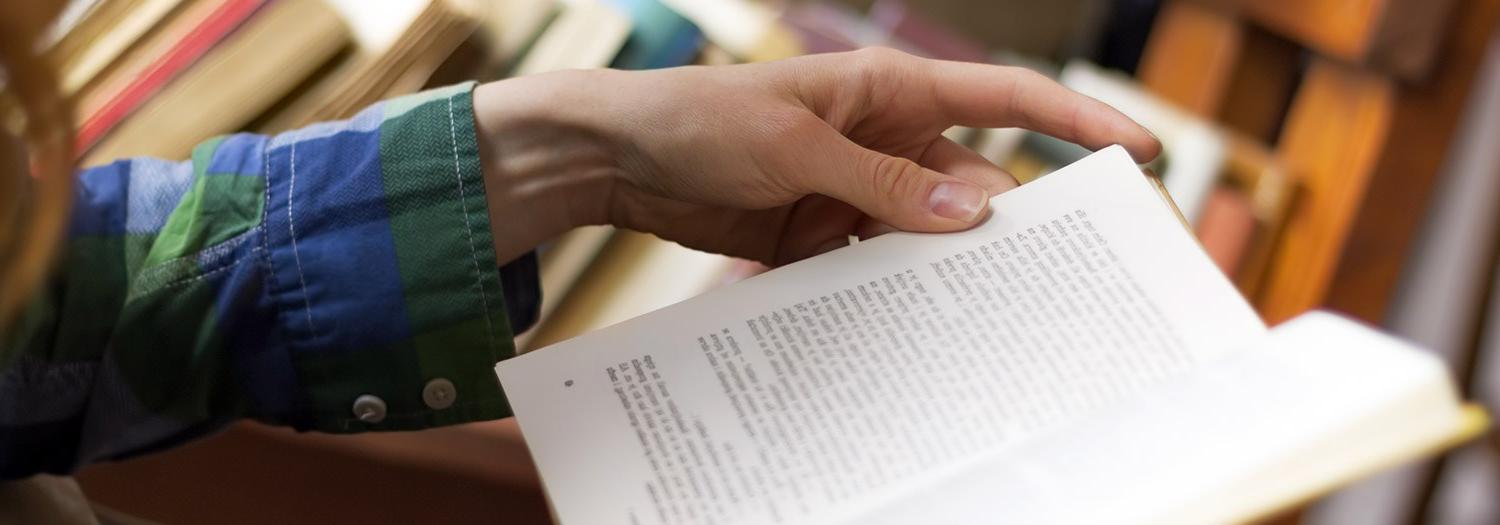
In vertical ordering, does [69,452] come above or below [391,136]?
below

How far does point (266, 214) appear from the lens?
1.78 feet

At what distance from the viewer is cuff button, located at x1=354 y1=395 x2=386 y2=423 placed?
0.56 m

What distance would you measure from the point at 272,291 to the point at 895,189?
0.95 ft

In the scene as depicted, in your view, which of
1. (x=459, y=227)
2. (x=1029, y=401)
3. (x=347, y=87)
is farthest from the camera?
(x=347, y=87)

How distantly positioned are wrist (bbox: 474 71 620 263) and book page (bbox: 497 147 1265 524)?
140 millimetres

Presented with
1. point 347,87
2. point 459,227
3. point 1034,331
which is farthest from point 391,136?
point 1034,331

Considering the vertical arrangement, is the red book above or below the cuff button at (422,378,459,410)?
above

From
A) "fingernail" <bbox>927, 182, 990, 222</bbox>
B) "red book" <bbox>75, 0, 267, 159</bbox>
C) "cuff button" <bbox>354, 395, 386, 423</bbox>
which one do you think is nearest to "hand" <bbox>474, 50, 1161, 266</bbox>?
"fingernail" <bbox>927, 182, 990, 222</bbox>

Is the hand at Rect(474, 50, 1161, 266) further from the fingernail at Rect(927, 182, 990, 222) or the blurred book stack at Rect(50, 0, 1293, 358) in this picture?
the blurred book stack at Rect(50, 0, 1293, 358)

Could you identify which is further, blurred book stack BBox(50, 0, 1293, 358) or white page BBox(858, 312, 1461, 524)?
blurred book stack BBox(50, 0, 1293, 358)

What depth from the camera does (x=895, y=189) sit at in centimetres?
53

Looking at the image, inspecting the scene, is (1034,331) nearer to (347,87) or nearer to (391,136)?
(391,136)

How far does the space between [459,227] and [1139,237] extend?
0.30m

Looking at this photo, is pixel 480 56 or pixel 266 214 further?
pixel 480 56
